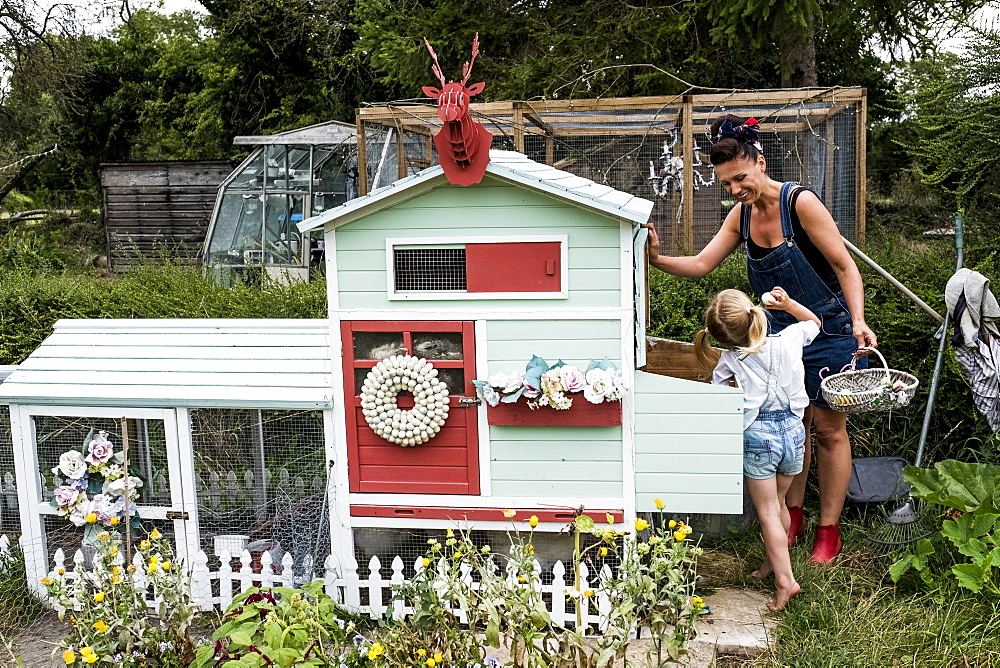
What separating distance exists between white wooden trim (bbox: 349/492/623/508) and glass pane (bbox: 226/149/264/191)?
26.7ft

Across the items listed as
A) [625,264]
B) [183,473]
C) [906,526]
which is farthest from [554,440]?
[906,526]

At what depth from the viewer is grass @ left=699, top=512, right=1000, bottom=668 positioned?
3.46m

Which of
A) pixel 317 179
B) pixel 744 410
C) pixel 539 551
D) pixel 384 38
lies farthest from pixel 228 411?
pixel 384 38

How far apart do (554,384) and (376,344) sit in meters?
0.81

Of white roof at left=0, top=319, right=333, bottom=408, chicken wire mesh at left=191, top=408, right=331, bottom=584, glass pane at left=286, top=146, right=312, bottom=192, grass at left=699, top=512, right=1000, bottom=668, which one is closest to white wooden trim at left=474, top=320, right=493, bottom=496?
white roof at left=0, top=319, right=333, bottom=408

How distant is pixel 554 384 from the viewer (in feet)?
11.7

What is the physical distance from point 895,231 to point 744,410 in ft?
17.0

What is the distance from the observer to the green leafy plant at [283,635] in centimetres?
291

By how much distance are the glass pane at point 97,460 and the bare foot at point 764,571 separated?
2848 millimetres

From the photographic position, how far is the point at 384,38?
39.3 ft

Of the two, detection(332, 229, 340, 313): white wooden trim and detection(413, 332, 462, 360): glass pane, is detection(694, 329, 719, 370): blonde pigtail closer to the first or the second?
detection(413, 332, 462, 360): glass pane

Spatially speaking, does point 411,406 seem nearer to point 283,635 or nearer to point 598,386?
point 598,386

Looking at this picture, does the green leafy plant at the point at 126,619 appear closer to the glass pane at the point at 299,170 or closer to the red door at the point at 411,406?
the red door at the point at 411,406

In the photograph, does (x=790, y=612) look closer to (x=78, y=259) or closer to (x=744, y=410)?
(x=744, y=410)
